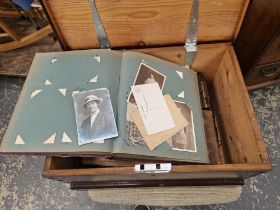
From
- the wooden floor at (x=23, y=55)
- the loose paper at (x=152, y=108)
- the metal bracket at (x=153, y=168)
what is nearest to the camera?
the metal bracket at (x=153, y=168)

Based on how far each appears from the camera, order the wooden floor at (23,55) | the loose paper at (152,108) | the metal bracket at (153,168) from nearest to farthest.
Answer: the metal bracket at (153,168), the loose paper at (152,108), the wooden floor at (23,55)

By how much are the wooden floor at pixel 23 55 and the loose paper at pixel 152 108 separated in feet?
2.92

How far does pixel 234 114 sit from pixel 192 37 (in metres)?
0.29

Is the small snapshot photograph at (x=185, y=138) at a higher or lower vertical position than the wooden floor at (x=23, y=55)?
lower

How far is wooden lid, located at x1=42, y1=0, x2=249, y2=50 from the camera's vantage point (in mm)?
783

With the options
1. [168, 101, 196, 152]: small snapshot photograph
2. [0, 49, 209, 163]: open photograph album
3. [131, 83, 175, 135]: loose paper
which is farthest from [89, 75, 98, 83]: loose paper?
[168, 101, 196, 152]: small snapshot photograph

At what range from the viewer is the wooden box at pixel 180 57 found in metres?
0.70

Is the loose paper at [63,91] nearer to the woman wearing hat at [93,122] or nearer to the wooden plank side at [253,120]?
the woman wearing hat at [93,122]

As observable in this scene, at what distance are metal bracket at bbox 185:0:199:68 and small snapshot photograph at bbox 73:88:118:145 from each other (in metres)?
0.33

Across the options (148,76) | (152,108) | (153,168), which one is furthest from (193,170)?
(148,76)

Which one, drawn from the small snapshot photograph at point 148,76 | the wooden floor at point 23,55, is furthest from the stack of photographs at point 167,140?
the wooden floor at point 23,55

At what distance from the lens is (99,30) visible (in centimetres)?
85

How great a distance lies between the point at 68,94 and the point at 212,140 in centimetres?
52

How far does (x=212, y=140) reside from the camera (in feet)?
3.07
